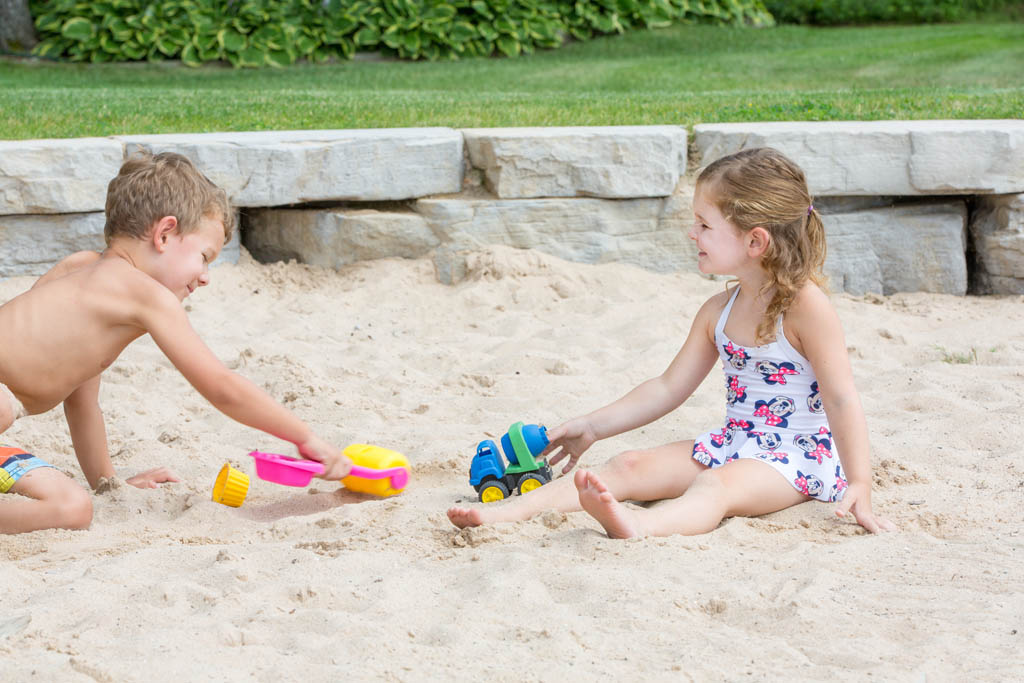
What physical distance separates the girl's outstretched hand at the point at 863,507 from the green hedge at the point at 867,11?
12976 millimetres

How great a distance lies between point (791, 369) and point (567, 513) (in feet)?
2.31

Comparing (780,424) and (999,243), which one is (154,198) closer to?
(780,424)

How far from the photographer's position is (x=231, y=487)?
2.85 meters

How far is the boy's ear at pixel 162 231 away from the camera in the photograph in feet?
8.85

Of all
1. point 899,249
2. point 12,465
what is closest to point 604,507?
point 12,465

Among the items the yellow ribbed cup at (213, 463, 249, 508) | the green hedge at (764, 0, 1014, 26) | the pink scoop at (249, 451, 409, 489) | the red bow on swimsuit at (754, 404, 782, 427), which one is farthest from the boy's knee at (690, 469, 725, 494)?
the green hedge at (764, 0, 1014, 26)

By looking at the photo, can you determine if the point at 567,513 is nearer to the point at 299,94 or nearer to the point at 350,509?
the point at 350,509

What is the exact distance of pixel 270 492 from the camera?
3104 mm

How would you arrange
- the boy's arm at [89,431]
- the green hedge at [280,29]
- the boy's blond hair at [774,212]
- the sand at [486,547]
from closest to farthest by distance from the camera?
the sand at [486,547]
the boy's blond hair at [774,212]
the boy's arm at [89,431]
the green hedge at [280,29]

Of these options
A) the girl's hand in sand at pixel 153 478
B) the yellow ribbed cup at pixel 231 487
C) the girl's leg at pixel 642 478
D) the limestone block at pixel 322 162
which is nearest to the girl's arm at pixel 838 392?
the girl's leg at pixel 642 478

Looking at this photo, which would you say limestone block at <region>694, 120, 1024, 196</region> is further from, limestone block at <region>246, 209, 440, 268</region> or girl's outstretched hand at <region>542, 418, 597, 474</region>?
girl's outstretched hand at <region>542, 418, 597, 474</region>

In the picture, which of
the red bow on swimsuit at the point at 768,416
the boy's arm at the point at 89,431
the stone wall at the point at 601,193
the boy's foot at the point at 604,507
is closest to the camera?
the boy's foot at the point at 604,507

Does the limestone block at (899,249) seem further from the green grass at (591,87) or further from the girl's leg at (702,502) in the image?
the girl's leg at (702,502)

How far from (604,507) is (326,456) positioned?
718 millimetres
